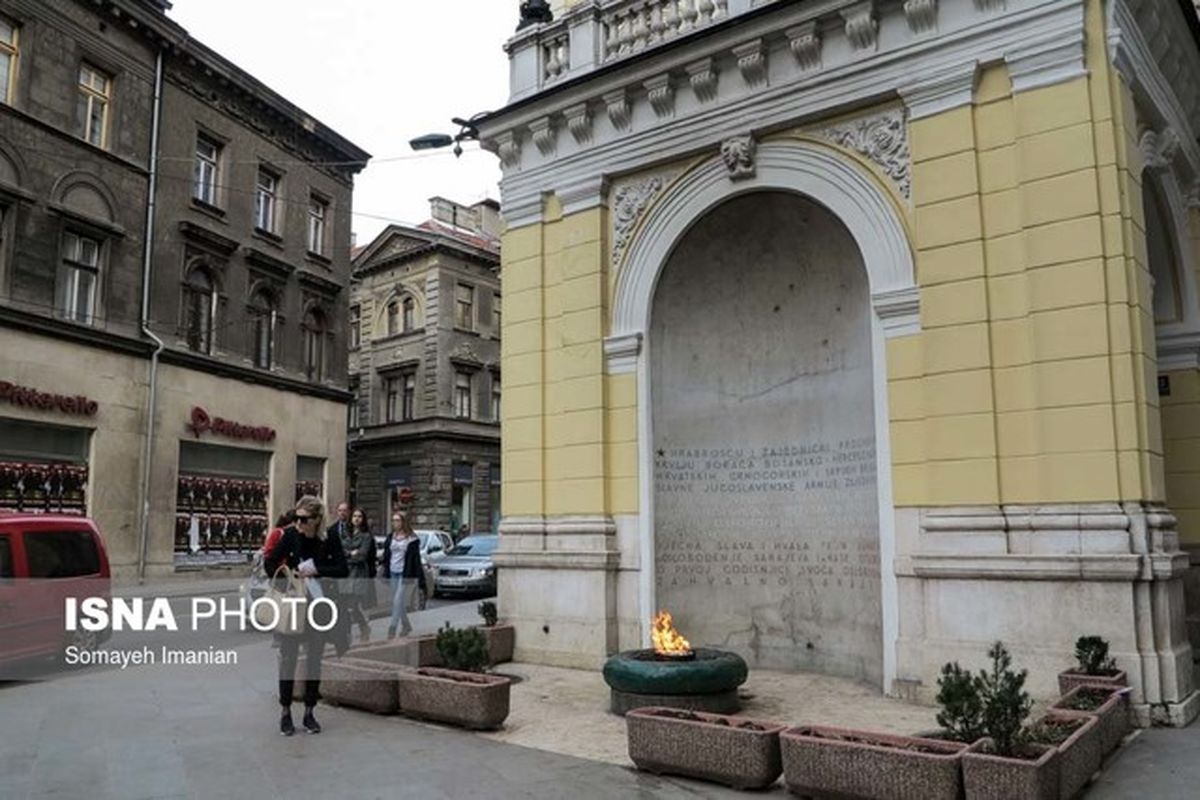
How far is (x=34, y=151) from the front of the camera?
2183cm

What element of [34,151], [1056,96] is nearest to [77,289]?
[34,151]

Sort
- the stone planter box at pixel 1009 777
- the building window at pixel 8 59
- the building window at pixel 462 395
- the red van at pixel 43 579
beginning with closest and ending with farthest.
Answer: the stone planter box at pixel 1009 777 < the red van at pixel 43 579 < the building window at pixel 8 59 < the building window at pixel 462 395

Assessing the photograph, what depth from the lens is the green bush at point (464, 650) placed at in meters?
9.14

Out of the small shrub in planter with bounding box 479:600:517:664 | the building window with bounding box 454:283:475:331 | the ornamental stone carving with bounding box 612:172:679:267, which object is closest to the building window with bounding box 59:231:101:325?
the small shrub in planter with bounding box 479:600:517:664

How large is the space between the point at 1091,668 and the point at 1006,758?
272cm

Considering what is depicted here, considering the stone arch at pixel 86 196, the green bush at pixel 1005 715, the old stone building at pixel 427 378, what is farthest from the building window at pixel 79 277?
the green bush at pixel 1005 715

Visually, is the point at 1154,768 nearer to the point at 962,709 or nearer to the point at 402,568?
the point at 962,709

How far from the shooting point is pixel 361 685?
9023mm

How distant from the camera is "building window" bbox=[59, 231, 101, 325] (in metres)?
22.7

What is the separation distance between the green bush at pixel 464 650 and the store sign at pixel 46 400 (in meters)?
16.4

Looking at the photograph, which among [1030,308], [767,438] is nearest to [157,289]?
[767,438]

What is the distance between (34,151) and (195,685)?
1660 centimetres

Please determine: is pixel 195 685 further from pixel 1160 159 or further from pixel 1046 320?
pixel 1160 159

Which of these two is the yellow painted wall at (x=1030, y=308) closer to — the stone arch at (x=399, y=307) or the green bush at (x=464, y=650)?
the green bush at (x=464, y=650)
